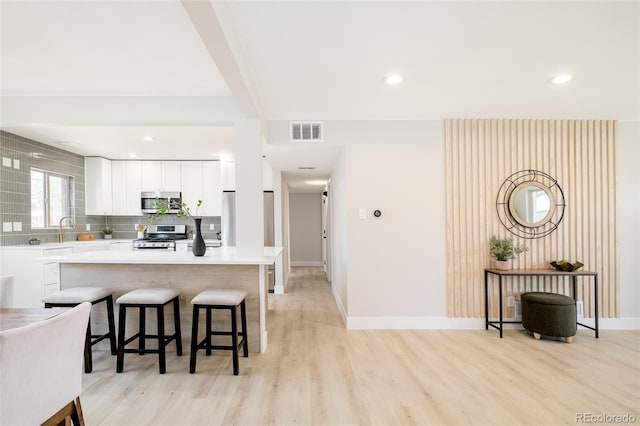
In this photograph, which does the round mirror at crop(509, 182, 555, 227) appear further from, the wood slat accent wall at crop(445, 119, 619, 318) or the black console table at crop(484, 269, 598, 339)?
the black console table at crop(484, 269, 598, 339)

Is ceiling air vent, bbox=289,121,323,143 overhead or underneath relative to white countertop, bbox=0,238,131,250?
overhead

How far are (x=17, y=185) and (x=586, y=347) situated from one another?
6.80 meters

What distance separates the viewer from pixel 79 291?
2.70 metres

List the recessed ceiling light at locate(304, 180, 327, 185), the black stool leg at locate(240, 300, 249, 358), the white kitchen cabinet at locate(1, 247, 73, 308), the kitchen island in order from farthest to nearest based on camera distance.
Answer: the recessed ceiling light at locate(304, 180, 327, 185) < the white kitchen cabinet at locate(1, 247, 73, 308) < the kitchen island < the black stool leg at locate(240, 300, 249, 358)

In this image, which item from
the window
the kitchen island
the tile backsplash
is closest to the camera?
the kitchen island

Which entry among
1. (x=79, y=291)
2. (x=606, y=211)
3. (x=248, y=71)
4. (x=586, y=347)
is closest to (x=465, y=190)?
(x=606, y=211)

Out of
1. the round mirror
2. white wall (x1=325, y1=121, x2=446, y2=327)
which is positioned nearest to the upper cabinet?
white wall (x1=325, y1=121, x2=446, y2=327)

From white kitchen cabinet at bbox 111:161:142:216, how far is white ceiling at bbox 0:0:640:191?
2915 mm

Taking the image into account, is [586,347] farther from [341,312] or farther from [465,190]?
[341,312]

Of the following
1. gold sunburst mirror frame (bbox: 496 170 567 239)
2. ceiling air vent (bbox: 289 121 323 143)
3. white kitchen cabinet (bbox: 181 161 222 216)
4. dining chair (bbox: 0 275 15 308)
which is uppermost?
ceiling air vent (bbox: 289 121 323 143)

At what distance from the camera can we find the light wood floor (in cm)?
204

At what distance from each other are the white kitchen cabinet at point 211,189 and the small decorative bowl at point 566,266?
5112 mm

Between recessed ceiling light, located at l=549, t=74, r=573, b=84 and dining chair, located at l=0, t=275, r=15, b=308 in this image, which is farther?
recessed ceiling light, located at l=549, t=74, r=573, b=84

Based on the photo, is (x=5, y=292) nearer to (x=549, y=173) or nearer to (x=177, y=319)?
(x=177, y=319)
